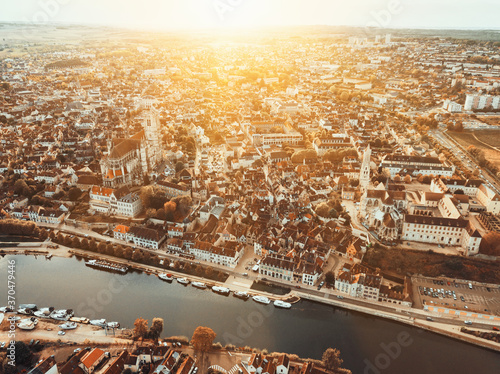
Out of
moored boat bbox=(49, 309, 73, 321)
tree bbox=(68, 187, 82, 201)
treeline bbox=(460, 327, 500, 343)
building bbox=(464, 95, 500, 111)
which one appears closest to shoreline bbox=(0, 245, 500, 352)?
treeline bbox=(460, 327, 500, 343)

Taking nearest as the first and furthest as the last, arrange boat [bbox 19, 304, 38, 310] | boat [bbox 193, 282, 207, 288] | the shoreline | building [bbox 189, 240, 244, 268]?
the shoreline → boat [bbox 19, 304, 38, 310] → boat [bbox 193, 282, 207, 288] → building [bbox 189, 240, 244, 268]

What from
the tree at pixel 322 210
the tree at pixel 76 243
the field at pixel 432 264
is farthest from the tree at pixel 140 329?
the tree at pixel 322 210

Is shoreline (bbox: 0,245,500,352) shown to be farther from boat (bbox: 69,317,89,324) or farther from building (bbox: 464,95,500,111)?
building (bbox: 464,95,500,111)

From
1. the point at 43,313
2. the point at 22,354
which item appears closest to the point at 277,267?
the point at 43,313

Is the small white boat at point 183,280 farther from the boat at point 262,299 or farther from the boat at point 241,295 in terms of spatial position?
the boat at point 262,299

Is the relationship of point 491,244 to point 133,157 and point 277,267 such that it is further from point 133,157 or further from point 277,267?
point 133,157

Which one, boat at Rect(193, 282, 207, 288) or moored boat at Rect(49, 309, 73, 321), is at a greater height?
moored boat at Rect(49, 309, 73, 321)
